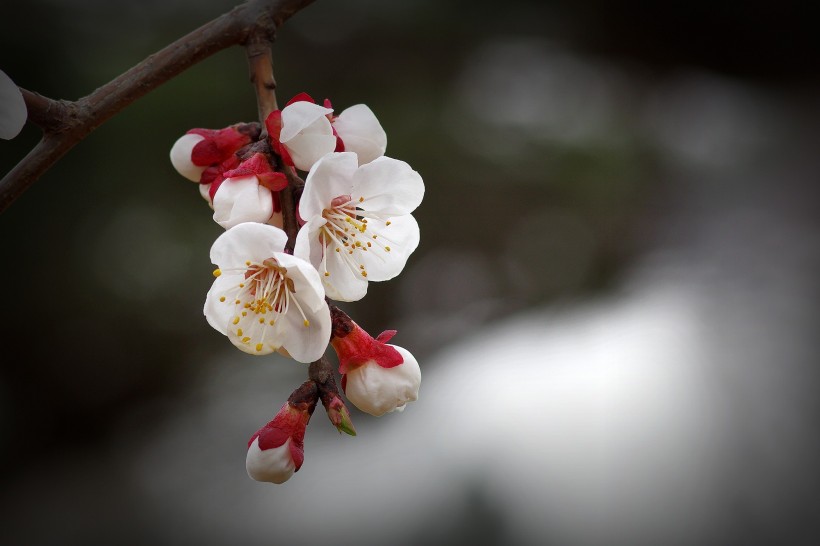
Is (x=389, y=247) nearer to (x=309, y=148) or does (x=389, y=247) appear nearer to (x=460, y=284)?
(x=309, y=148)

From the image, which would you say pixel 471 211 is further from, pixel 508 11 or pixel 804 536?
pixel 804 536

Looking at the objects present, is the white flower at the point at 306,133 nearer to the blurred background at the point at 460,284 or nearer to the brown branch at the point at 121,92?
the brown branch at the point at 121,92

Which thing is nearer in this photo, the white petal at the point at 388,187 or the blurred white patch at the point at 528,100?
the white petal at the point at 388,187

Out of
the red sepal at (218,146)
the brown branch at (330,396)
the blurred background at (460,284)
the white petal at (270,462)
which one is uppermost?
the blurred background at (460,284)

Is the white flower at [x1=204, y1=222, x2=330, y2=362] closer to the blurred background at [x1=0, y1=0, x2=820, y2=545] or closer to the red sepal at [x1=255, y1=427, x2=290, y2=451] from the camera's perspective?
the red sepal at [x1=255, y1=427, x2=290, y2=451]

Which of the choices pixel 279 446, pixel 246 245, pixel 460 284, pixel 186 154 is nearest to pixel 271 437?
pixel 279 446

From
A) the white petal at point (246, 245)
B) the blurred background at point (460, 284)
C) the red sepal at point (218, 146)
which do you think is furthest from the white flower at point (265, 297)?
the blurred background at point (460, 284)

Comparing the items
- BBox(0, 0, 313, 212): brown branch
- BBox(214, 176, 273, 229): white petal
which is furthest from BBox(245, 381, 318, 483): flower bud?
BBox(0, 0, 313, 212): brown branch
